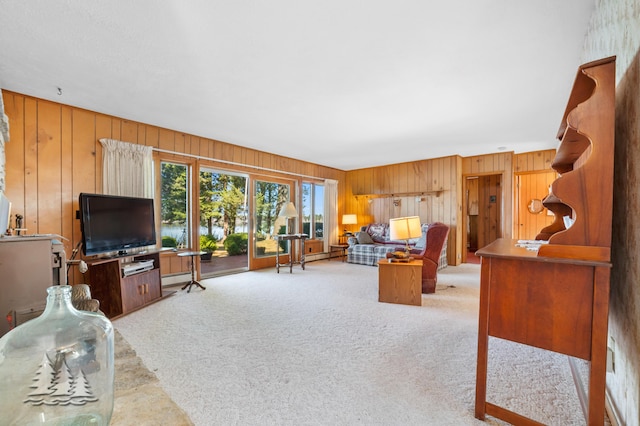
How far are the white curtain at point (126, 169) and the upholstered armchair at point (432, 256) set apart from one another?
4065 millimetres

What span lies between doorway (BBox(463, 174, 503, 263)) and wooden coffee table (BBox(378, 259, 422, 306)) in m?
5.09

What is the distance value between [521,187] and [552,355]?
569cm

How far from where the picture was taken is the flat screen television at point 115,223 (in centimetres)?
288

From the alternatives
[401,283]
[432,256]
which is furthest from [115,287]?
[432,256]

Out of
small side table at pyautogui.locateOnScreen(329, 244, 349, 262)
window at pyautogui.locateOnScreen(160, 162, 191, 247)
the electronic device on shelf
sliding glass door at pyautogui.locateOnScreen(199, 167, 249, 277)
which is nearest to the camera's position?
the electronic device on shelf

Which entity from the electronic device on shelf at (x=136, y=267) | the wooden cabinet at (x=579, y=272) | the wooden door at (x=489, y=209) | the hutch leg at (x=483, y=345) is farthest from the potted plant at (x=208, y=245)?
the wooden door at (x=489, y=209)

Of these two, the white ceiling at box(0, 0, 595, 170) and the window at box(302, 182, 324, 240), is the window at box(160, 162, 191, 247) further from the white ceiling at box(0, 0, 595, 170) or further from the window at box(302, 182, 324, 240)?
the window at box(302, 182, 324, 240)

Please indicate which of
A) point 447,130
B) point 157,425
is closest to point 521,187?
point 447,130

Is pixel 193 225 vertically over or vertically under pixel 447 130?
under

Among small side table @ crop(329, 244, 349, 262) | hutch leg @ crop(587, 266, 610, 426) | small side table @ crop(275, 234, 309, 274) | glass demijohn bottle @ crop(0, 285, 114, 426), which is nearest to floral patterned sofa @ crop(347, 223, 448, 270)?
small side table @ crop(329, 244, 349, 262)

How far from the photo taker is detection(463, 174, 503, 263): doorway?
25.5 ft

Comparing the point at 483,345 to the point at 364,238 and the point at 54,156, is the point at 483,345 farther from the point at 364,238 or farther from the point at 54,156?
the point at 364,238

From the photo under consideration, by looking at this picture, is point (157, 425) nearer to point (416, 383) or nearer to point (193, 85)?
point (416, 383)

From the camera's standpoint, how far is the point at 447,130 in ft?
13.9
